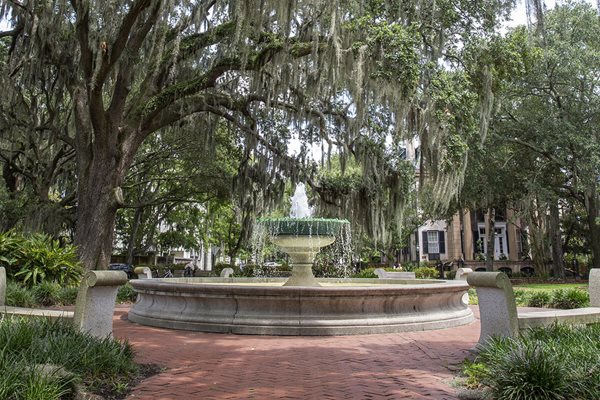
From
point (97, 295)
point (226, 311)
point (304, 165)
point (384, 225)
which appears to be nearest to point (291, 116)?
point (304, 165)

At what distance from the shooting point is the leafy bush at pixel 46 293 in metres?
10.8

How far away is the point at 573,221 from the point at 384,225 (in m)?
27.3

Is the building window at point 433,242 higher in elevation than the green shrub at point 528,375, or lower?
higher

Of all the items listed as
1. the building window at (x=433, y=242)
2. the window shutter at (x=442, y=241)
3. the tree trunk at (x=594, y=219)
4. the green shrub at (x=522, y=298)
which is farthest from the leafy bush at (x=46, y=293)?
the building window at (x=433, y=242)

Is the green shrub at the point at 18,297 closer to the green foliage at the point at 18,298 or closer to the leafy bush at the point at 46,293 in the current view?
the green foliage at the point at 18,298

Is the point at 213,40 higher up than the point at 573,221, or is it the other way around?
the point at 213,40

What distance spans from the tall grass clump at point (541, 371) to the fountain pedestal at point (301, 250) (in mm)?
5840

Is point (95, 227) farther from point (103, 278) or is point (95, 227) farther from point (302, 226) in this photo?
point (103, 278)

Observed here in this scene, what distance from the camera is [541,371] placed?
395cm

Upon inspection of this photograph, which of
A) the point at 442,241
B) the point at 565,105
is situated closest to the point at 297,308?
the point at 565,105

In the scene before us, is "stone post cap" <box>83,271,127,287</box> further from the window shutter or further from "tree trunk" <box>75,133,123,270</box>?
the window shutter

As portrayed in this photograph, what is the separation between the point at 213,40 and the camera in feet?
49.7

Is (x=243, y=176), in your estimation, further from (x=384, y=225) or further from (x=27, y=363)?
(x=27, y=363)

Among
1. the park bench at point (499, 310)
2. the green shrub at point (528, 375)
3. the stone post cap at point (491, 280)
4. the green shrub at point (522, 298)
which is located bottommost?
the green shrub at point (522, 298)
